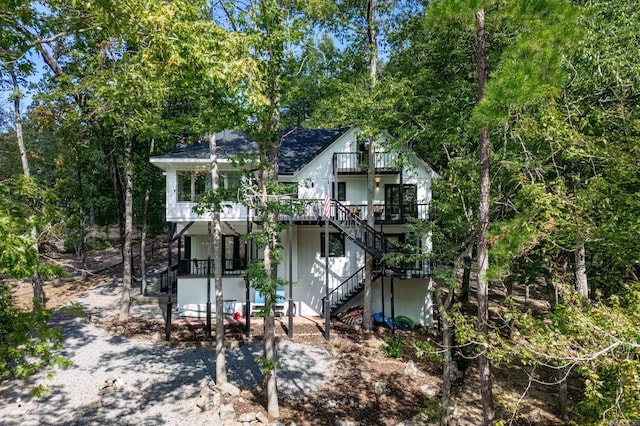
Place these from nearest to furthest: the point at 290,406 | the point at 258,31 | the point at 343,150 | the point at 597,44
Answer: the point at 258,31 < the point at 597,44 < the point at 290,406 < the point at 343,150

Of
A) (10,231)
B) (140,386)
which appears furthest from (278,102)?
(140,386)

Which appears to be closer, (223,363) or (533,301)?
(223,363)

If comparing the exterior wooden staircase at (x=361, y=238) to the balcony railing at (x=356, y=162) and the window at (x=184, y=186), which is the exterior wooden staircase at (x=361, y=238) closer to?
the balcony railing at (x=356, y=162)

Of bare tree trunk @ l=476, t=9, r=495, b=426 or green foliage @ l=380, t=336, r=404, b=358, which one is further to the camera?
green foliage @ l=380, t=336, r=404, b=358

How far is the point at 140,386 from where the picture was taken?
32.9ft

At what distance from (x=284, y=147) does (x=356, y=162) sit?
4.17 meters

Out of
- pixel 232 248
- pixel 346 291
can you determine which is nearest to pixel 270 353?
pixel 346 291

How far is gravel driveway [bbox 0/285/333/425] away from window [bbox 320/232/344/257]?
4.77m

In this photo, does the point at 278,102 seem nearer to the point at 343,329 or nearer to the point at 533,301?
the point at 343,329

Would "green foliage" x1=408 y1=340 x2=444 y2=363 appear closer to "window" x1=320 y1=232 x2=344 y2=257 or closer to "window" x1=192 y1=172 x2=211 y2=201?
"window" x1=320 y1=232 x2=344 y2=257

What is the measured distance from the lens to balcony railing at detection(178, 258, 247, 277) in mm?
16500

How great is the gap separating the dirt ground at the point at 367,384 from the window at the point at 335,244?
3.07 meters

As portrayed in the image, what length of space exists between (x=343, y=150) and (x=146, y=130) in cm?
849

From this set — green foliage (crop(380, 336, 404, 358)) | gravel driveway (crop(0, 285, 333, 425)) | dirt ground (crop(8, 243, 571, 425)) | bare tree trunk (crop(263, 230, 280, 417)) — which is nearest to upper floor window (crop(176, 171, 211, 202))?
dirt ground (crop(8, 243, 571, 425))
